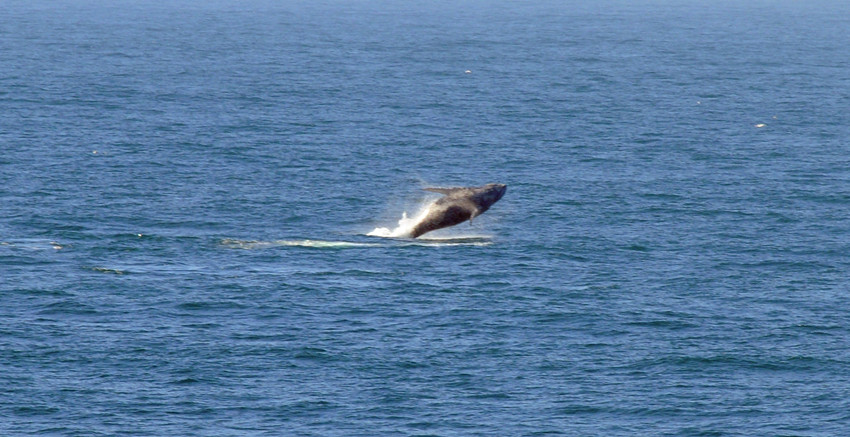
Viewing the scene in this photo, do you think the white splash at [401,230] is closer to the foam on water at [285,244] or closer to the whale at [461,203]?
the foam on water at [285,244]

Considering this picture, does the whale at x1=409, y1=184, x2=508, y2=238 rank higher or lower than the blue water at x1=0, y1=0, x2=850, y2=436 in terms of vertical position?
higher

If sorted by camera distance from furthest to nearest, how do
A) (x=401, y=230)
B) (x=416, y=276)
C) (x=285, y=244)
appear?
(x=401, y=230)
(x=285, y=244)
(x=416, y=276)

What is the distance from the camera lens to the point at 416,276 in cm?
8069

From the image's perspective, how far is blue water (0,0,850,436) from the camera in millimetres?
62812

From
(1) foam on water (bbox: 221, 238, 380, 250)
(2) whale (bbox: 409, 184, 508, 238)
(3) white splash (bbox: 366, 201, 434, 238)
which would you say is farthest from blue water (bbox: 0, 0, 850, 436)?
(2) whale (bbox: 409, 184, 508, 238)

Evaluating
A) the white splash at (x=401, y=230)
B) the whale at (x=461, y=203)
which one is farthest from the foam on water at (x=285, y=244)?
the whale at (x=461, y=203)

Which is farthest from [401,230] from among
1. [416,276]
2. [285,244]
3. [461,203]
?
[461,203]

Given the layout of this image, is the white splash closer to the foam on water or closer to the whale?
the foam on water


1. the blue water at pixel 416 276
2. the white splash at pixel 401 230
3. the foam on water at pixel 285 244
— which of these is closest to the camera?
the blue water at pixel 416 276

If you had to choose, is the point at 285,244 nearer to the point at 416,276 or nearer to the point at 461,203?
the point at 416,276

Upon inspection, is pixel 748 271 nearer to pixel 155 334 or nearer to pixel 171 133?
pixel 155 334

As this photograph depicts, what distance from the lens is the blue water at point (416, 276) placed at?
6281 cm

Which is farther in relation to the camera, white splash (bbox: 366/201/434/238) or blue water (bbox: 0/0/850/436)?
white splash (bbox: 366/201/434/238)

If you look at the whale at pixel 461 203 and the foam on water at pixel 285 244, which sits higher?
the whale at pixel 461 203
